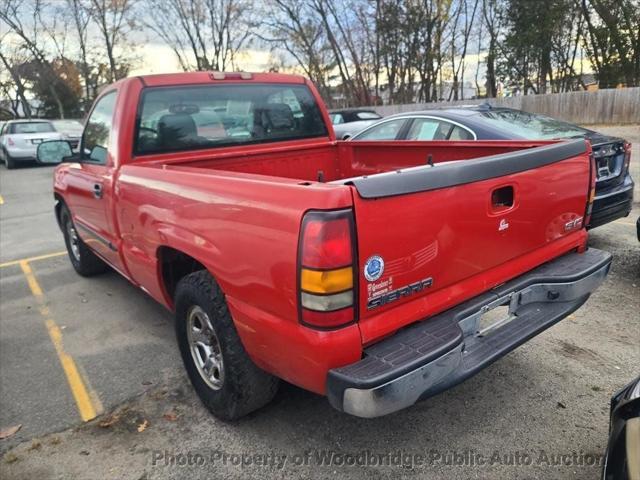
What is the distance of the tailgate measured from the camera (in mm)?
1995

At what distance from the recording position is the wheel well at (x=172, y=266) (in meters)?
3.07

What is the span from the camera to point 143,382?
336 centimetres

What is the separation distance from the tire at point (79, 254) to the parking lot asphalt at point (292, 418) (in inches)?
49.3

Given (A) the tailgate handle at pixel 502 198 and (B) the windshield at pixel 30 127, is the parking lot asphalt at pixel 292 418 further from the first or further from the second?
(B) the windshield at pixel 30 127

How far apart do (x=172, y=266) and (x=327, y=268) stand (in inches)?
65.4

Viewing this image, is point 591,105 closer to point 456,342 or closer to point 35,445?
point 456,342

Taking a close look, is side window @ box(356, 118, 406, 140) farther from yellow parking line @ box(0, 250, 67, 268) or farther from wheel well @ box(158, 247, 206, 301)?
yellow parking line @ box(0, 250, 67, 268)

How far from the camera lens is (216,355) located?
281 centimetres

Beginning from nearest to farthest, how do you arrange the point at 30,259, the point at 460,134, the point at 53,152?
the point at 53,152
the point at 460,134
the point at 30,259

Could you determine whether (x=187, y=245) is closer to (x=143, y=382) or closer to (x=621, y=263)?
(x=143, y=382)

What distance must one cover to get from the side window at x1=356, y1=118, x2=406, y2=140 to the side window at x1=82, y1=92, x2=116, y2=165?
3.61m

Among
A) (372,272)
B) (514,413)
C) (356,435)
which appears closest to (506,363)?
(514,413)

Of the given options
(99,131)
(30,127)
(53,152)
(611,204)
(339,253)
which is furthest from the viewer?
(30,127)

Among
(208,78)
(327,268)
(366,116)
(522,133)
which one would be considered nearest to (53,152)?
(208,78)
